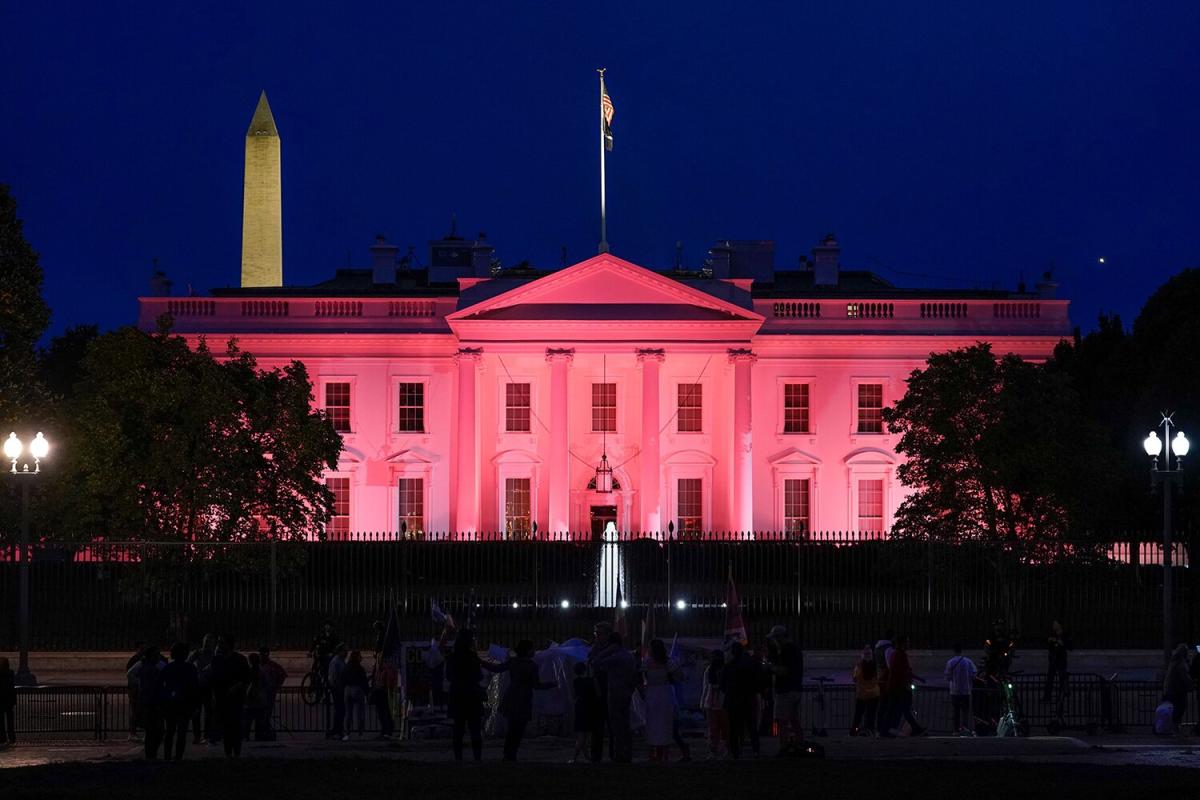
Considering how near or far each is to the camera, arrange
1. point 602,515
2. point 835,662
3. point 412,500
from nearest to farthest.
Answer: point 835,662 < point 602,515 < point 412,500

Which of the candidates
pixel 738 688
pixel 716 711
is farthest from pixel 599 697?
pixel 716 711

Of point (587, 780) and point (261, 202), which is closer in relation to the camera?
point (587, 780)

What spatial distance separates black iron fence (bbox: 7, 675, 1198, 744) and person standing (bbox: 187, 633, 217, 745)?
920mm

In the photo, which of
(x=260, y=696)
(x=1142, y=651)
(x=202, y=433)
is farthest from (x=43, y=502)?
(x=1142, y=651)

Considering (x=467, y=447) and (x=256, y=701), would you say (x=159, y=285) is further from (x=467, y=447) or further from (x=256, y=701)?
(x=256, y=701)

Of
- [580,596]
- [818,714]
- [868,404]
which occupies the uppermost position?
[868,404]

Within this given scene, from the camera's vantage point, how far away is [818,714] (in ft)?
83.1

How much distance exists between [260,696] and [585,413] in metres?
Answer: 38.6

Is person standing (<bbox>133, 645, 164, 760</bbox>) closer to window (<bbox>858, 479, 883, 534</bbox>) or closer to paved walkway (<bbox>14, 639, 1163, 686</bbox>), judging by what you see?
paved walkway (<bbox>14, 639, 1163, 686</bbox>)

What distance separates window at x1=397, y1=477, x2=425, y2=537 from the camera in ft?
196

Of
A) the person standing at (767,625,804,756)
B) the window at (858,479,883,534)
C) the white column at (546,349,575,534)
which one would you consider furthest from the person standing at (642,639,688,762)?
the window at (858,479,883,534)

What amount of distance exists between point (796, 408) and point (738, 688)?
42.2 metres

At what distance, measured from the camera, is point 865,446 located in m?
59.7

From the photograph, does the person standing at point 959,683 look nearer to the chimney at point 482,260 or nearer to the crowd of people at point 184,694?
the crowd of people at point 184,694
